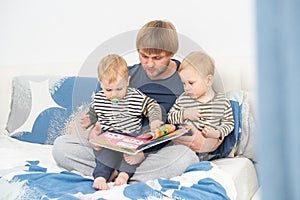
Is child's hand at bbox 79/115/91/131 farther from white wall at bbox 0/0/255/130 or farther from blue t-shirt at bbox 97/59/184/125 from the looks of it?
white wall at bbox 0/0/255/130

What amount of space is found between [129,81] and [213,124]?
13.8 inches

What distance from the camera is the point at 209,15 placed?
6.19 ft

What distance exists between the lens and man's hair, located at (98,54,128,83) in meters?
1.41

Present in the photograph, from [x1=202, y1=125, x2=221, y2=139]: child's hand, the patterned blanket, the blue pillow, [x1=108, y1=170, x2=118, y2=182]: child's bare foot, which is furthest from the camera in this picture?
the blue pillow

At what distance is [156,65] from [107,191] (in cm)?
46

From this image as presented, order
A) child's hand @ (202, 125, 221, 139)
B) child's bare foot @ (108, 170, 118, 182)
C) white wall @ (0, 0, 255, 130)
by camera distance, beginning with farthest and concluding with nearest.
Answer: white wall @ (0, 0, 255, 130), child's hand @ (202, 125, 221, 139), child's bare foot @ (108, 170, 118, 182)

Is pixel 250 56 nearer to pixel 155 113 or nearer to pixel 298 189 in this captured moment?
pixel 155 113

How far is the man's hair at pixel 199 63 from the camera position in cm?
146

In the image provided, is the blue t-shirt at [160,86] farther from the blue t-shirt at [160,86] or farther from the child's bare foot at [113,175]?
the child's bare foot at [113,175]

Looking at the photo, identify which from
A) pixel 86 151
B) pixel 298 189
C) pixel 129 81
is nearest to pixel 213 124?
pixel 129 81

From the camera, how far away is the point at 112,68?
4.68 ft

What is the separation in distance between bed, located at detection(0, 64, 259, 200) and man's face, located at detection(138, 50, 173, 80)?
0.33 metres

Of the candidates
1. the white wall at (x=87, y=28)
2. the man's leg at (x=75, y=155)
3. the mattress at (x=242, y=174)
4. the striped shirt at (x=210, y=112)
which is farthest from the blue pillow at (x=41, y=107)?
the mattress at (x=242, y=174)

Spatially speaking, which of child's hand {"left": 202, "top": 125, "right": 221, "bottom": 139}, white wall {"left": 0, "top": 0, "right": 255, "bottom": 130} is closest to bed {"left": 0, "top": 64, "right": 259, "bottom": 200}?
child's hand {"left": 202, "top": 125, "right": 221, "bottom": 139}
